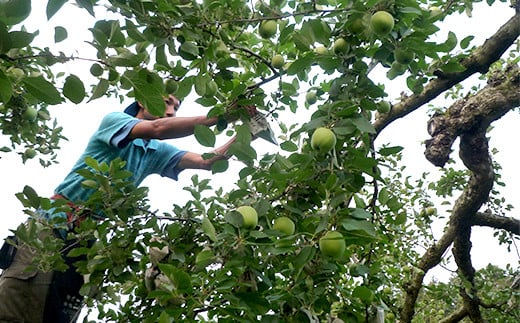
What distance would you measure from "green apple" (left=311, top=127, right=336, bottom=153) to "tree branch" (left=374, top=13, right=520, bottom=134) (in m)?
1.49

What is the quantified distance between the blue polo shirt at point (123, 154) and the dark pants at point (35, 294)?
1.17 feet

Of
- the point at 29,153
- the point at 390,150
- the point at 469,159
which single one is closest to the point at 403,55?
the point at 390,150

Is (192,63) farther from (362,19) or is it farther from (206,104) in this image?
(362,19)

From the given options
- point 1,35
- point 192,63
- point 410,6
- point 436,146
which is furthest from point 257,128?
point 436,146

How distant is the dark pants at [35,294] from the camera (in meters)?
2.25

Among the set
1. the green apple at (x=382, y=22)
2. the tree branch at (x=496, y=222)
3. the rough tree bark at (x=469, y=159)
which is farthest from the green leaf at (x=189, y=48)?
the tree branch at (x=496, y=222)

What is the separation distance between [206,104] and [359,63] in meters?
0.52

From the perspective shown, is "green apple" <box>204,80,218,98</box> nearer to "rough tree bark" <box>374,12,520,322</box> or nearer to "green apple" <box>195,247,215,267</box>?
"green apple" <box>195,247,215,267</box>

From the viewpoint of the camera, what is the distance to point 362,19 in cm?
139

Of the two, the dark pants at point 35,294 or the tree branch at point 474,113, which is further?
the tree branch at point 474,113

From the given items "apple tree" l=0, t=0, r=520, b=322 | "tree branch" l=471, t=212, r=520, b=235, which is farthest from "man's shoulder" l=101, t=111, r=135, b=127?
"tree branch" l=471, t=212, r=520, b=235

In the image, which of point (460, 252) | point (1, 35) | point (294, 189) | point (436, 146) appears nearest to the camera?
point (1, 35)

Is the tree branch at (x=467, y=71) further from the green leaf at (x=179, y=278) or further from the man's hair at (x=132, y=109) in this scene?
the green leaf at (x=179, y=278)

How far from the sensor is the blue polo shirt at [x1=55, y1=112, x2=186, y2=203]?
220 centimetres
